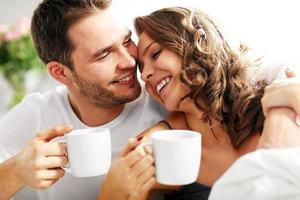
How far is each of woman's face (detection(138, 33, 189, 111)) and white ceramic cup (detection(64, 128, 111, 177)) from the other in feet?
1.18

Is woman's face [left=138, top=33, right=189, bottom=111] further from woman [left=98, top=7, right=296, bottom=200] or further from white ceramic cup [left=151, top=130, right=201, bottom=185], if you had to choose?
white ceramic cup [left=151, top=130, right=201, bottom=185]

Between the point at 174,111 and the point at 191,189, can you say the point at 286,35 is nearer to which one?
the point at 174,111

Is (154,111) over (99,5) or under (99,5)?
under

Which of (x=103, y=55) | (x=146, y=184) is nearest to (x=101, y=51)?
(x=103, y=55)

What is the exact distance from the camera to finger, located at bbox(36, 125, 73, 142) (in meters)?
0.98

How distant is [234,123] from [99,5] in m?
0.60

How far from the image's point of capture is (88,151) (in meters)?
0.90

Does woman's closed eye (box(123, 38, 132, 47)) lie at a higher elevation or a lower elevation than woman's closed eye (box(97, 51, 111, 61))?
higher

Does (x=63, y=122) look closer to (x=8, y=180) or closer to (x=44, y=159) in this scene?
(x=8, y=180)

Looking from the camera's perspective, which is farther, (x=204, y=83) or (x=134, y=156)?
(x=204, y=83)

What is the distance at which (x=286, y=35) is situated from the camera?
185cm

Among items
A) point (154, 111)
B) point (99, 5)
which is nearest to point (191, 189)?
point (154, 111)

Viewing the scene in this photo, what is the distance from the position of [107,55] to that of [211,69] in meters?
0.35

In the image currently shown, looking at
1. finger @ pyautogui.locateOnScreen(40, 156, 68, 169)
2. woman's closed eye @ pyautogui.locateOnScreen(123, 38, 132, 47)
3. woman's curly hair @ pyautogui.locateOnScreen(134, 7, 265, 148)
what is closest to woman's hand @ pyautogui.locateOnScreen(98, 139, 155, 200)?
finger @ pyautogui.locateOnScreen(40, 156, 68, 169)
